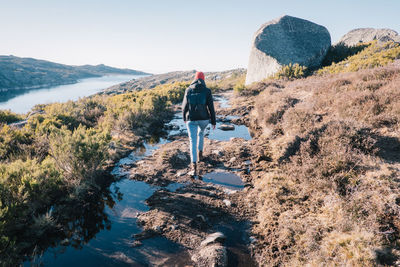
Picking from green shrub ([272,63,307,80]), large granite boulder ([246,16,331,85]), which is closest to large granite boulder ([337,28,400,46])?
large granite boulder ([246,16,331,85])

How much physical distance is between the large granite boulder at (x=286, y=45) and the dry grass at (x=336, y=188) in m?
15.9

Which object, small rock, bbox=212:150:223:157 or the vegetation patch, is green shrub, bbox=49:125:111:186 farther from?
small rock, bbox=212:150:223:157

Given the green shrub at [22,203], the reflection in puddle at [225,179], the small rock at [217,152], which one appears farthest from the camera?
the small rock at [217,152]

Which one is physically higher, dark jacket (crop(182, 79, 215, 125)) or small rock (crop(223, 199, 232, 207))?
dark jacket (crop(182, 79, 215, 125))

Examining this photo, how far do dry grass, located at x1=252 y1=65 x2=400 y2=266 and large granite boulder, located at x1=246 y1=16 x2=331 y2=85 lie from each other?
1585 centimetres

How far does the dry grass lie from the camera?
276 cm

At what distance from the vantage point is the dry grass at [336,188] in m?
2.76

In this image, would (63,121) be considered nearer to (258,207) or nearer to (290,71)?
(258,207)

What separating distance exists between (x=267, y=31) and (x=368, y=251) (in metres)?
27.1

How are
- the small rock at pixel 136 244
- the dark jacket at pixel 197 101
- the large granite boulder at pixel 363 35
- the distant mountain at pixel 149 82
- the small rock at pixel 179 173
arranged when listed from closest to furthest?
the small rock at pixel 136 244
the dark jacket at pixel 197 101
the small rock at pixel 179 173
the large granite boulder at pixel 363 35
the distant mountain at pixel 149 82

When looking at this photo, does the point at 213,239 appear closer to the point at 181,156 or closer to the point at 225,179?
the point at 225,179

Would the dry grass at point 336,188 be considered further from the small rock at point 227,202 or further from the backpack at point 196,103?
the backpack at point 196,103

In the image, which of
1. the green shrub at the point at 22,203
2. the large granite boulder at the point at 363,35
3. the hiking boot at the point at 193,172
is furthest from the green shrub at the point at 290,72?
the green shrub at the point at 22,203

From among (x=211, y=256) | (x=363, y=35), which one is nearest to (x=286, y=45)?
(x=363, y=35)
